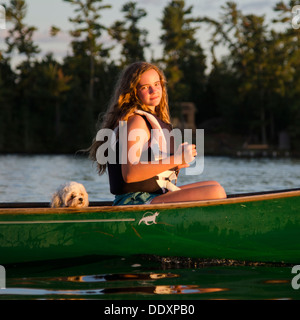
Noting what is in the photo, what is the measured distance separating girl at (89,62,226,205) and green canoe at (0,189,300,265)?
0.12 metres

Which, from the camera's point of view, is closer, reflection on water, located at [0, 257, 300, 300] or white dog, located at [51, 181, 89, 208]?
reflection on water, located at [0, 257, 300, 300]

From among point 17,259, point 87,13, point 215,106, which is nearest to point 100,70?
point 87,13

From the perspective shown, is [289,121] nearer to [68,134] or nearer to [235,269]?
[68,134]

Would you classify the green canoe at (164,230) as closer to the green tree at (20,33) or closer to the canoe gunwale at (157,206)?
the canoe gunwale at (157,206)

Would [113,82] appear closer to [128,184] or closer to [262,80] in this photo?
[262,80]

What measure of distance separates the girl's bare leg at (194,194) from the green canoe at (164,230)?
73 millimetres

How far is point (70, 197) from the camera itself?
5328 millimetres

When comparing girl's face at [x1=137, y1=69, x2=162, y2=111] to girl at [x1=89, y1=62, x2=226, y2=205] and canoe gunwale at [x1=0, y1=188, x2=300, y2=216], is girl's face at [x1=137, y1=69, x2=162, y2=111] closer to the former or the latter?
girl at [x1=89, y1=62, x2=226, y2=205]

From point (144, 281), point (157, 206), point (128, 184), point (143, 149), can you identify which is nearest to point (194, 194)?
point (157, 206)

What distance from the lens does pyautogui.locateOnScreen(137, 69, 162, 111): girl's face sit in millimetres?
5098

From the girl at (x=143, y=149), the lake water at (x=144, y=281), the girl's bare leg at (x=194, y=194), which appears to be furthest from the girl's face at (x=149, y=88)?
the lake water at (x=144, y=281)

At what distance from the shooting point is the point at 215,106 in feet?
180

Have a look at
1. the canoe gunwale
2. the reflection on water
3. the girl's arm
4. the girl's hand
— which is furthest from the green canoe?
the girl's hand
